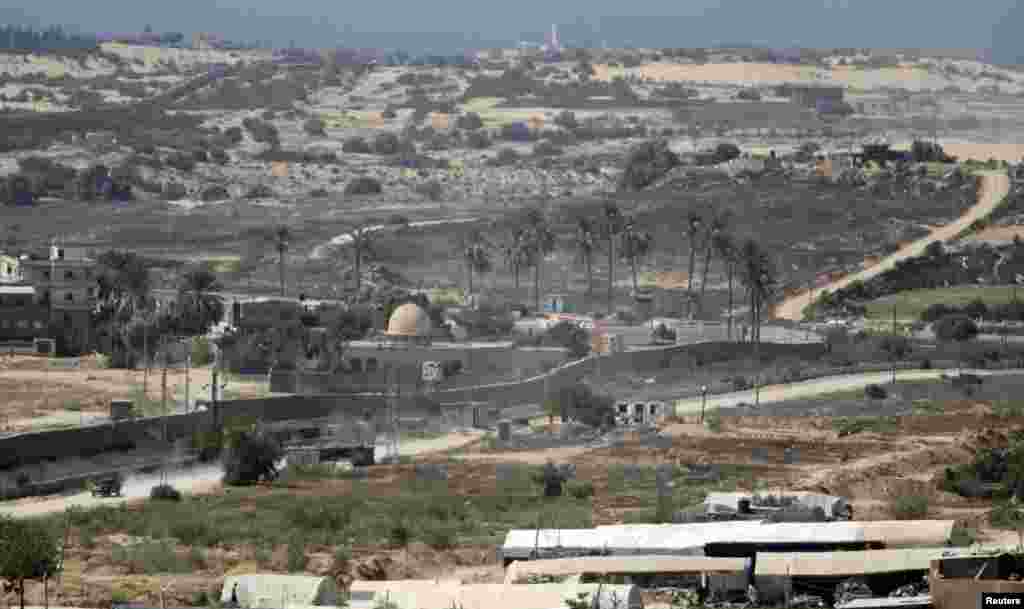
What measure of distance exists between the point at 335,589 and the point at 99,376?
3686 centimetres

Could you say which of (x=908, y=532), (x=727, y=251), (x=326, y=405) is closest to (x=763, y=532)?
(x=908, y=532)

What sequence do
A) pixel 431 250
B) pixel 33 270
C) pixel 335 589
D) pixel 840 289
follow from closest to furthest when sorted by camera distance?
pixel 335 589 < pixel 33 270 < pixel 840 289 < pixel 431 250

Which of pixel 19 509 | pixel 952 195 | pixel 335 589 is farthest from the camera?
pixel 952 195

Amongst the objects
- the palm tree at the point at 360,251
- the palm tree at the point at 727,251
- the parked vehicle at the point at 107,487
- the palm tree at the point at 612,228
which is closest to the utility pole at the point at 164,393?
the parked vehicle at the point at 107,487

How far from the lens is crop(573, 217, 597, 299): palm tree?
324 ft

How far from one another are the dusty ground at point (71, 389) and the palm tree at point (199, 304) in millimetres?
3661

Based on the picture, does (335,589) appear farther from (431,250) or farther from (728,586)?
(431,250)

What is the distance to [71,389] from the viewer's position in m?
70.9

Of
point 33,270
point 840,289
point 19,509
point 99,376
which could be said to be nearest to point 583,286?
point 840,289

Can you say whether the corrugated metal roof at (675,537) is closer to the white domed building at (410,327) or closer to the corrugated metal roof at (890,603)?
the corrugated metal roof at (890,603)

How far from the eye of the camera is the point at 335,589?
3806 cm

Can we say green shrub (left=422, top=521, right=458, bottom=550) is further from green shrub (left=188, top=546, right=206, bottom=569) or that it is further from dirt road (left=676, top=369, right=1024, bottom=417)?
dirt road (left=676, top=369, right=1024, bottom=417)

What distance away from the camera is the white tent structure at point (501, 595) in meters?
35.9

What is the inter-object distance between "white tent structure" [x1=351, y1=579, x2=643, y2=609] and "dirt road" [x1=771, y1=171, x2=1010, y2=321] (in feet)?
180
